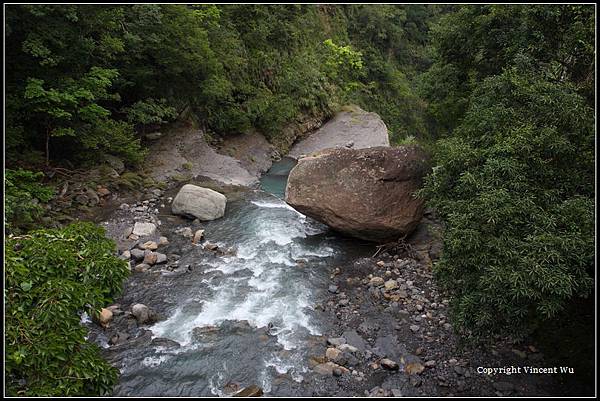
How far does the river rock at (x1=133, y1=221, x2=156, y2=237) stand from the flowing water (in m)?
1.53

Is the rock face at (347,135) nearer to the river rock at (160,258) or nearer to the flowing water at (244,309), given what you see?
the flowing water at (244,309)

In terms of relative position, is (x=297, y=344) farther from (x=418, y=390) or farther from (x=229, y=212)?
(x=229, y=212)

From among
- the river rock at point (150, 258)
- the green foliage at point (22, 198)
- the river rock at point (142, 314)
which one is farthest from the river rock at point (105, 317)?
the green foliage at point (22, 198)

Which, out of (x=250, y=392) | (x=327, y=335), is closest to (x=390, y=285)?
(x=327, y=335)

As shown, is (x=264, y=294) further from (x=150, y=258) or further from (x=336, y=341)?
(x=150, y=258)

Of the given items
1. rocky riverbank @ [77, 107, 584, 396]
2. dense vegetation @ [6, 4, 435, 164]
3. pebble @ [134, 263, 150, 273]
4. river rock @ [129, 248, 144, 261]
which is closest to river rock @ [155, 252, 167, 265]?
rocky riverbank @ [77, 107, 584, 396]

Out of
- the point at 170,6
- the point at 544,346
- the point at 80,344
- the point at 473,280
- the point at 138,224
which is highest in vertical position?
the point at 170,6

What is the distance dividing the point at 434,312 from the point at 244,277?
173 inches

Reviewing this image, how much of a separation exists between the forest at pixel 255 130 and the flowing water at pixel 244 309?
2489 millimetres

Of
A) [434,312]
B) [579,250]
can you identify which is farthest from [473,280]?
[434,312]

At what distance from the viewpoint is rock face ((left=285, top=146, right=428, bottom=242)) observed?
10.9m

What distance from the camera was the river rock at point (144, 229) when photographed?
11.6 m

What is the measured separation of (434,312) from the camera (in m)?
8.56

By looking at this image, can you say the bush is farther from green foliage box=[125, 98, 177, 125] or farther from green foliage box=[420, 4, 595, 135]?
green foliage box=[125, 98, 177, 125]
